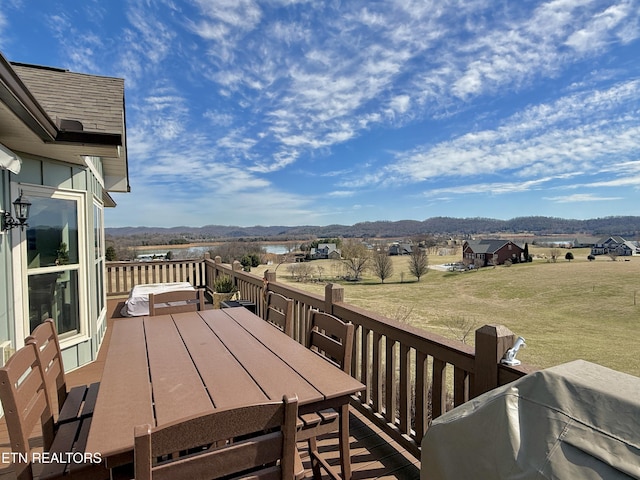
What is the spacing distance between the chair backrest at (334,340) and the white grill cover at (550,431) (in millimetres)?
926

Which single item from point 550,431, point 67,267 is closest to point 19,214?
point 67,267

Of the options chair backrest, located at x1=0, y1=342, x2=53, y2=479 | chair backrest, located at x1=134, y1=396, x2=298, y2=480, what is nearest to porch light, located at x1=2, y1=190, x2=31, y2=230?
chair backrest, located at x1=0, y1=342, x2=53, y2=479

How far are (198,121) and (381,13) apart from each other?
8705 millimetres

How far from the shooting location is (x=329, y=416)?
1850 millimetres

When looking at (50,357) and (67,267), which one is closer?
(50,357)

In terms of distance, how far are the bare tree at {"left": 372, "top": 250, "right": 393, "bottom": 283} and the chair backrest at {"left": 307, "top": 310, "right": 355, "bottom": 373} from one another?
4026 cm

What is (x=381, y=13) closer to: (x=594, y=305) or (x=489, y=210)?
(x=594, y=305)

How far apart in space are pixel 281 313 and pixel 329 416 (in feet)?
3.48

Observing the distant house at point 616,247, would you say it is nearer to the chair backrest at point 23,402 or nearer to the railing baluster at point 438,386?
the railing baluster at point 438,386

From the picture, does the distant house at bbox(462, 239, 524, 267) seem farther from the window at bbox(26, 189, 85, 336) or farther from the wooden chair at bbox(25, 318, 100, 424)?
the wooden chair at bbox(25, 318, 100, 424)

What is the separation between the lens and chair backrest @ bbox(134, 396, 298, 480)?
901 mm

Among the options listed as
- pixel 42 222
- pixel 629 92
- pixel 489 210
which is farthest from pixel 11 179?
pixel 489 210

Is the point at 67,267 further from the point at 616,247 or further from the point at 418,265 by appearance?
the point at 616,247

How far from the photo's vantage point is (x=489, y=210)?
56.0m
